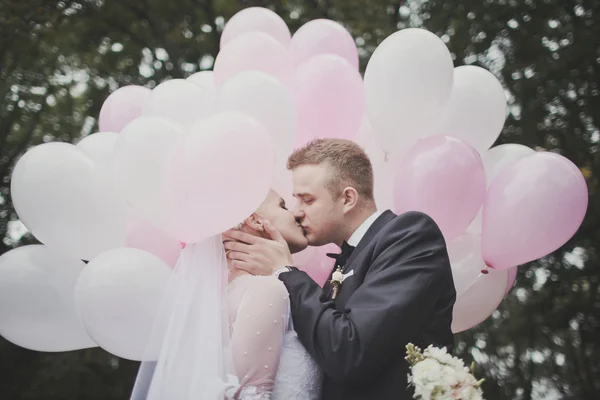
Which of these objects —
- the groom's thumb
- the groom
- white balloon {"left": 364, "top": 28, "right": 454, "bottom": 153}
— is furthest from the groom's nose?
white balloon {"left": 364, "top": 28, "right": 454, "bottom": 153}

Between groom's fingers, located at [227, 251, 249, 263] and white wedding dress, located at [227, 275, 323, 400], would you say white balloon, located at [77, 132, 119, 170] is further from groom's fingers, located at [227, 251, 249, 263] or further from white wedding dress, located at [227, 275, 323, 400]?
white wedding dress, located at [227, 275, 323, 400]

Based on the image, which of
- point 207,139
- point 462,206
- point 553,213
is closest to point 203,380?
point 207,139

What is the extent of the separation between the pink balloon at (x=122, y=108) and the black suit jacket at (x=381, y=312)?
72.8 inches

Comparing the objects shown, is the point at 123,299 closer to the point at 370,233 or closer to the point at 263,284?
the point at 263,284

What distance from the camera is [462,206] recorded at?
11.2 feet

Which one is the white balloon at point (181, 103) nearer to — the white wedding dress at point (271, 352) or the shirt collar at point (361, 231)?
the shirt collar at point (361, 231)

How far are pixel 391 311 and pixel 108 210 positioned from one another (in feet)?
4.71

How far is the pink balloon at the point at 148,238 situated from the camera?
131 inches

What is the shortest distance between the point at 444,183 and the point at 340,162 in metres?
0.57

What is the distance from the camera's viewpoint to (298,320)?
2662 millimetres

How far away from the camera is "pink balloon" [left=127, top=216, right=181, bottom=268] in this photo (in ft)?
10.9

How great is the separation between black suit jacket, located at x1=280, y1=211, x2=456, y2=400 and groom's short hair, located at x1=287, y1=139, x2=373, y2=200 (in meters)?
0.32

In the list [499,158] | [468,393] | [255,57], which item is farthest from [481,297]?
[255,57]

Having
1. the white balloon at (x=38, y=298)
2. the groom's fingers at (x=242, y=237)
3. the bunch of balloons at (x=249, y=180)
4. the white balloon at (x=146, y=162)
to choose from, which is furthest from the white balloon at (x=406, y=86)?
the white balloon at (x=38, y=298)
